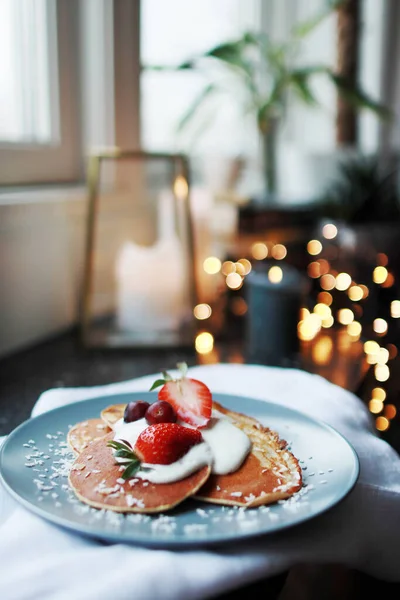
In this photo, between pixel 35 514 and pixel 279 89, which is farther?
pixel 279 89

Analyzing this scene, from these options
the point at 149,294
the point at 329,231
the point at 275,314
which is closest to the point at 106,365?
the point at 149,294

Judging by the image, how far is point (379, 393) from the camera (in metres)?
1.07

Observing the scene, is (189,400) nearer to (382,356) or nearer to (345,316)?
(382,356)

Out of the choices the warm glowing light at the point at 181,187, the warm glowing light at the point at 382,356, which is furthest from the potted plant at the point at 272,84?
the warm glowing light at the point at 382,356

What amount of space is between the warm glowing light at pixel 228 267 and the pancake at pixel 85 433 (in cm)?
92

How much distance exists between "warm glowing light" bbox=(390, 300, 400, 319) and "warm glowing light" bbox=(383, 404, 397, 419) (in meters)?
0.42

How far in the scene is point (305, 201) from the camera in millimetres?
1919

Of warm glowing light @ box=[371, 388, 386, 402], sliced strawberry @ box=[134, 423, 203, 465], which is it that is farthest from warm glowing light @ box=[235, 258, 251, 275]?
sliced strawberry @ box=[134, 423, 203, 465]

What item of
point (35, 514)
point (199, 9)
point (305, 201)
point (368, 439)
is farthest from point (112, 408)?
point (199, 9)

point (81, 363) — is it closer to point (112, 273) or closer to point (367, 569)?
point (112, 273)

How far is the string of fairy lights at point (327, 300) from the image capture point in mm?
1259

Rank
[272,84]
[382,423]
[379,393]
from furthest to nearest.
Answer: [272,84]
[379,393]
[382,423]

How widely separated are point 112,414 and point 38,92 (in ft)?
3.54

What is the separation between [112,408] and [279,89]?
1467 mm
